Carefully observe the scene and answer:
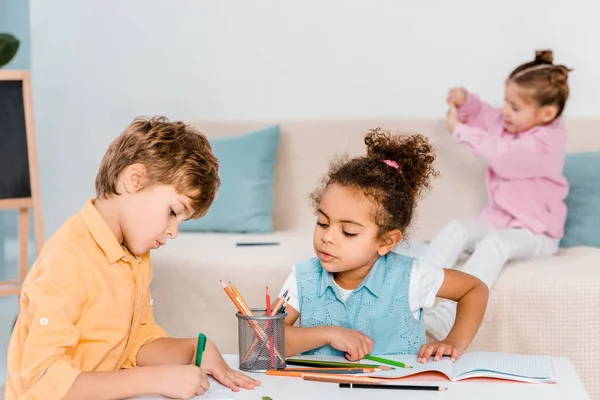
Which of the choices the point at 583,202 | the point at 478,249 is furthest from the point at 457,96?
the point at 478,249

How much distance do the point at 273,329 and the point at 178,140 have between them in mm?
333

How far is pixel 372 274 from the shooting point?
1.69m

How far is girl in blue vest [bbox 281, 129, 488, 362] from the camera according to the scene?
166 centimetres

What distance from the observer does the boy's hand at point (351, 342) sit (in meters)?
1.44

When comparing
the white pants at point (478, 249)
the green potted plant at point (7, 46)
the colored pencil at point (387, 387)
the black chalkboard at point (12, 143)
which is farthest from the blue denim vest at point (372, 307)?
the green potted plant at point (7, 46)

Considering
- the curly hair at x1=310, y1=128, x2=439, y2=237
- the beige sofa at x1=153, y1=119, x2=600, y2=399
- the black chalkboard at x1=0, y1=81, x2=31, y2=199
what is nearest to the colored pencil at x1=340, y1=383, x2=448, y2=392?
the curly hair at x1=310, y1=128, x2=439, y2=237

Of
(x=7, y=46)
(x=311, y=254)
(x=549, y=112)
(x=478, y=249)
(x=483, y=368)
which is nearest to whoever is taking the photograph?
(x=483, y=368)

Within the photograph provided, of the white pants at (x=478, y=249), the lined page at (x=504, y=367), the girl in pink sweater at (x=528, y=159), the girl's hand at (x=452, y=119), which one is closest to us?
the lined page at (x=504, y=367)

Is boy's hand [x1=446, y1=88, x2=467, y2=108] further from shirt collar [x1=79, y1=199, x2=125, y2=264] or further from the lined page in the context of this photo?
shirt collar [x1=79, y1=199, x2=125, y2=264]

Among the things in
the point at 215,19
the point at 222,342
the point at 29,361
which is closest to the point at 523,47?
the point at 215,19

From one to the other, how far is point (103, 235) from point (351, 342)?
1.44 feet

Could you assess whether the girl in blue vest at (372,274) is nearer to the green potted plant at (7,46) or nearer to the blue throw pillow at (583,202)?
the blue throw pillow at (583,202)

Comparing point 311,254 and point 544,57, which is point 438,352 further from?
point 544,57

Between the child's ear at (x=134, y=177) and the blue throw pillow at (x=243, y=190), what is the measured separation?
1787 millimetres
